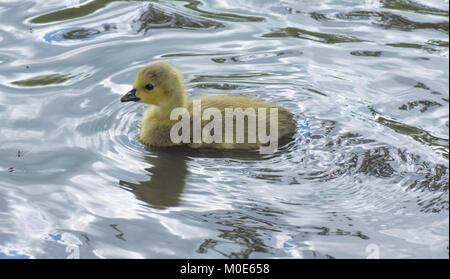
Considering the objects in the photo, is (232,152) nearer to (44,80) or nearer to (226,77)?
(226,77)

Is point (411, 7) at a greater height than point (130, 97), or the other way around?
point (411, 7)

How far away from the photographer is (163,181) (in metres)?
5.50

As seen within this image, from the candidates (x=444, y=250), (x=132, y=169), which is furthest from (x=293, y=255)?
(x=132, y=169)

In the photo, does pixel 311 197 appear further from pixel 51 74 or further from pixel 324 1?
pixel 324 1

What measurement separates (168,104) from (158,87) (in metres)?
0.16

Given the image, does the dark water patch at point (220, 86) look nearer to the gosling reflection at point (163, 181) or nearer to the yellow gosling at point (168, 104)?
the yellow gosling at point (168, 104)

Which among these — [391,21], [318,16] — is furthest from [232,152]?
[391,21]

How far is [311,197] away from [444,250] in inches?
37.5

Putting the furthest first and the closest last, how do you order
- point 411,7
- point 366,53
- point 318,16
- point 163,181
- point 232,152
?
point 411,7, point 318,16, point 366,53, point 232,152, point 163,181

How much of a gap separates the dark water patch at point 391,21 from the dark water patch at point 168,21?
Result: 140 cm

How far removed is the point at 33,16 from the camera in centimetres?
817

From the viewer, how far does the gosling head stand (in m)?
6.08

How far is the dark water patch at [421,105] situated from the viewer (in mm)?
6449

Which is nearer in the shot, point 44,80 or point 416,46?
point 44,80
